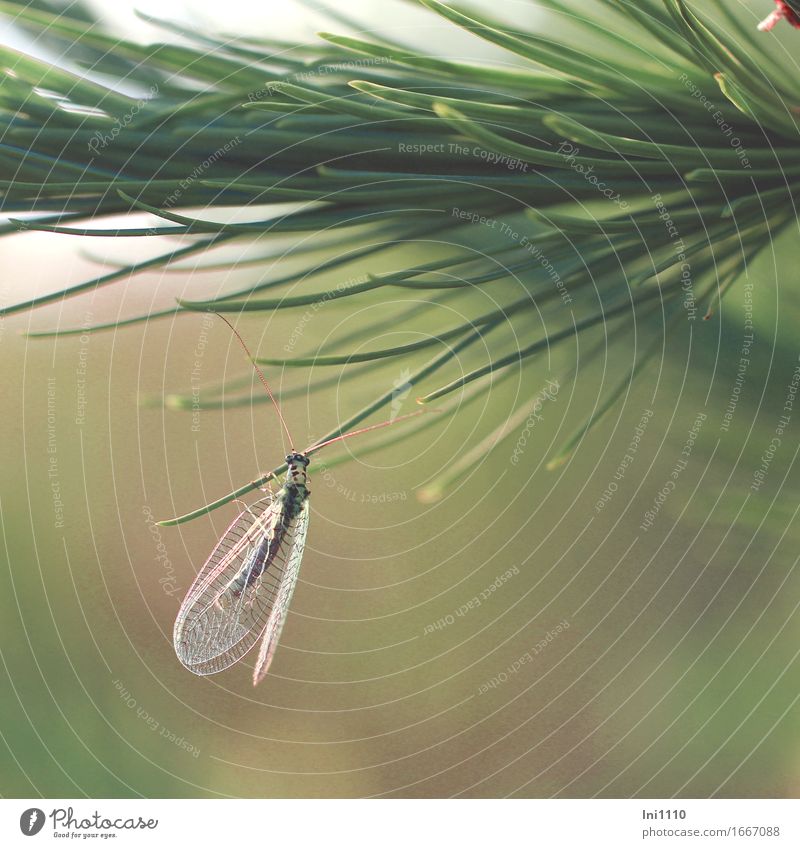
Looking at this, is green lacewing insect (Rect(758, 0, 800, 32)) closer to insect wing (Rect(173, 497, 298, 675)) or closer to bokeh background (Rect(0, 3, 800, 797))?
bokeh background (Rect(0, 3, 800, 797))

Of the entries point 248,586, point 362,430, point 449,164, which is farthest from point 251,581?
point 449,164

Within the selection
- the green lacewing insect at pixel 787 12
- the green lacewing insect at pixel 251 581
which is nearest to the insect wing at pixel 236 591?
the green lacewing insect at pixel 251 581

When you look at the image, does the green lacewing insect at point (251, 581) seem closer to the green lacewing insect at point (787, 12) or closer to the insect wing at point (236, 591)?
the insect wing at point (236, 591)

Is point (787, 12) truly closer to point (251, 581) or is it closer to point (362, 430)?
point (362, 430)

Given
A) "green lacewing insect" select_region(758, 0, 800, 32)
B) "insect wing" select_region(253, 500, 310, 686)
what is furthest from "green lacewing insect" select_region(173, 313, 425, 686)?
"green lacewing insect" select_region(758, 0, 800, 32)

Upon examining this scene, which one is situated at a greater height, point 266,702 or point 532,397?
point 532,397

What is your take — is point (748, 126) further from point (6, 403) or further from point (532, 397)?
point (6, 403)
